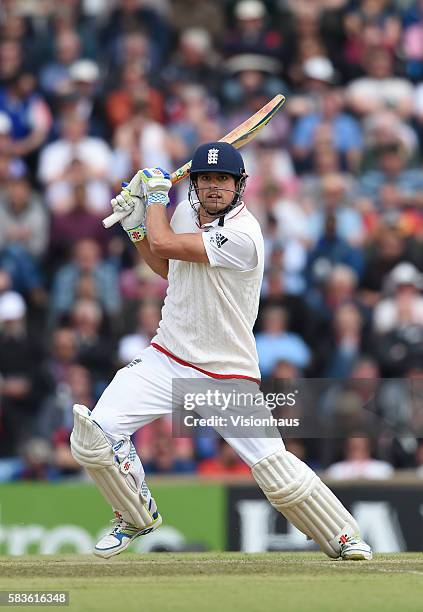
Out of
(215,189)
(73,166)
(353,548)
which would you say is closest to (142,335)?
(73,166)

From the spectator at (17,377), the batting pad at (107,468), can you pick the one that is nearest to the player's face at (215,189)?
the batting pad at (107,468)

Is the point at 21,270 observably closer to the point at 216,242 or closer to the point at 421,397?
the point at 421,397

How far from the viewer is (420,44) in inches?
570

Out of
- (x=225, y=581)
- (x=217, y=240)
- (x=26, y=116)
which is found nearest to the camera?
(x=225, y=581)

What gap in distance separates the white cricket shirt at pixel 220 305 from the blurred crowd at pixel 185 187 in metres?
3.31

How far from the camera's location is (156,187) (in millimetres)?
6977

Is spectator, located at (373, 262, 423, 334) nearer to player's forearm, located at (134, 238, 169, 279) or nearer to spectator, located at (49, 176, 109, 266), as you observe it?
spectator, located at (49, 176, 109, 266)

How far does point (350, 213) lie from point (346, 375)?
197 centimetres

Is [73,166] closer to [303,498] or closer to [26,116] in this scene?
[26,116]

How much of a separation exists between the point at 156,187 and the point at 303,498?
5.44 ft

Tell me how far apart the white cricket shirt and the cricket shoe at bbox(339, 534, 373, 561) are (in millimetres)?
915

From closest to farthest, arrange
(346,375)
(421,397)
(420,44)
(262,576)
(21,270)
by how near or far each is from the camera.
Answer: (262,576) < (421,397) < (346,375) < (21,270) < (420,44)

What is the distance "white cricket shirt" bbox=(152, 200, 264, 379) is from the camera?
22.6ft

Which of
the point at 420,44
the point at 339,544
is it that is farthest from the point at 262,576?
the point at 420,44
